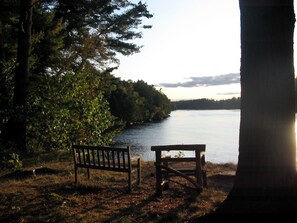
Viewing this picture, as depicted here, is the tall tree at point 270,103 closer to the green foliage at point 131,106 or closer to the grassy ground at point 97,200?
the grassy ground at point 97,200

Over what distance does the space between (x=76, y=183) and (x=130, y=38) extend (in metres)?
17.4

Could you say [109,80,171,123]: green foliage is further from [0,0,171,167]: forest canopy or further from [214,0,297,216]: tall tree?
[214,0,297,216]: tall tree

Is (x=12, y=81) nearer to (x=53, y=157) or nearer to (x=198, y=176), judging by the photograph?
(x=53, y=157)

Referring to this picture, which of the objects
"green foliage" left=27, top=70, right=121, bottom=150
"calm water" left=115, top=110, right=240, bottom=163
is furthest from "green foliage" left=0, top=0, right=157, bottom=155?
"calm water" left=115, top=110, right=240, bottom=163

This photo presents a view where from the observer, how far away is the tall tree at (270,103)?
5562 mm

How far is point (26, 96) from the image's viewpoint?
16266mm

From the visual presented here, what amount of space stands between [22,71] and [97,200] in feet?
33.7

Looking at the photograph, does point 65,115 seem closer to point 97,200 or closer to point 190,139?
point 97,200

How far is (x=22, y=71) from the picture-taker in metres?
16.2

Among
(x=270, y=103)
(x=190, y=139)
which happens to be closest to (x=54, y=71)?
(x=270, y=103)

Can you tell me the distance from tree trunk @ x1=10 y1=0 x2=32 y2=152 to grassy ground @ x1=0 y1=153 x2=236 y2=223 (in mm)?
5604

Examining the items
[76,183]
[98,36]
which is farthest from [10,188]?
[98,36]

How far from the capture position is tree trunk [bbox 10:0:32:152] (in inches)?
620

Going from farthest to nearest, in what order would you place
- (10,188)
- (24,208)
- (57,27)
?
(57,27) < (10,188) < (24,208)
